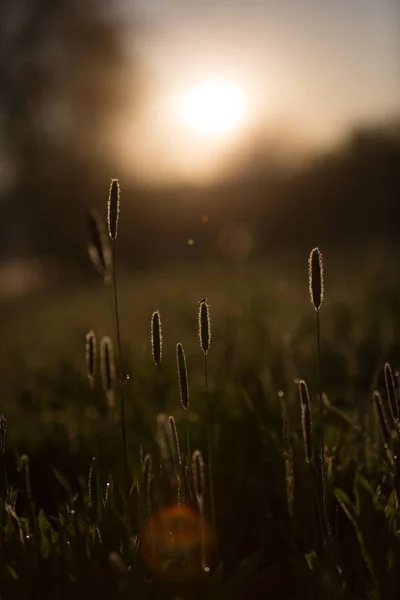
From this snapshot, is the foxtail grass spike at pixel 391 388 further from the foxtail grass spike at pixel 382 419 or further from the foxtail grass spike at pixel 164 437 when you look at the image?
the foxtail grass spike at pixel 164 437

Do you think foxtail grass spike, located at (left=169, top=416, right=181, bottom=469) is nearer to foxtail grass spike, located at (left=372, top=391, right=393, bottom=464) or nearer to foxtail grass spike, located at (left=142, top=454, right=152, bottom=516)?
foxtail grass spike, located at (left=142, top=454, right=152, bottom=516)

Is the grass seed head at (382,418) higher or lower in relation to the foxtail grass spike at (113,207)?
lower

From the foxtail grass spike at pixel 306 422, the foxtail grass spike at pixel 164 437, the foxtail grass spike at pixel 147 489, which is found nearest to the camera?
the foxtail grass spike at pixel 306 422

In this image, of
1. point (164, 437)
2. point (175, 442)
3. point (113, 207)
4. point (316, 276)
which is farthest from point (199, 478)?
point (113, 207)

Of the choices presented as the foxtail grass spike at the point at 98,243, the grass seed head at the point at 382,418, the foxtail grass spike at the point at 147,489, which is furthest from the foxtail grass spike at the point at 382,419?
the foxtail grass spike at the point at 98,243

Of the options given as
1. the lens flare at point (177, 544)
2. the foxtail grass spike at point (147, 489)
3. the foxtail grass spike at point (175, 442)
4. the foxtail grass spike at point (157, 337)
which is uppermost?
the foxtail grass spike at point (157, 337)

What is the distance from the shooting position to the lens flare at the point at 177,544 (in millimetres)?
1413

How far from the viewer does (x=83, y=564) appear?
1.46 metres

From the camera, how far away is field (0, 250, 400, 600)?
4.75 feet

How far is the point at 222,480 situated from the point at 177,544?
0.48 metres

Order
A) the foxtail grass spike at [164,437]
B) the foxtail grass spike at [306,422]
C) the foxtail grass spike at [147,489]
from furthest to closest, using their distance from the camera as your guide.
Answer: the foxtail grass spike at [164,437] → the foxtail grass spike at [147,489] → the foxtail grass spike at [306,422]

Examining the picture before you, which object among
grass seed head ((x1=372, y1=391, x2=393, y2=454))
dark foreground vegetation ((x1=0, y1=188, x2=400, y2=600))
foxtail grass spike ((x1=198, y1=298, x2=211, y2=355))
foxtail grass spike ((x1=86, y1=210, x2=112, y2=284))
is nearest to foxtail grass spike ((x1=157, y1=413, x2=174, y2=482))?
dark foreground vegetation ((x1=0, y1=188, x2=400, y2=600))

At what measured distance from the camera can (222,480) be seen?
1.98 m

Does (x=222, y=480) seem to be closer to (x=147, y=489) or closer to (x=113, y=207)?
(x=147, y=489)
